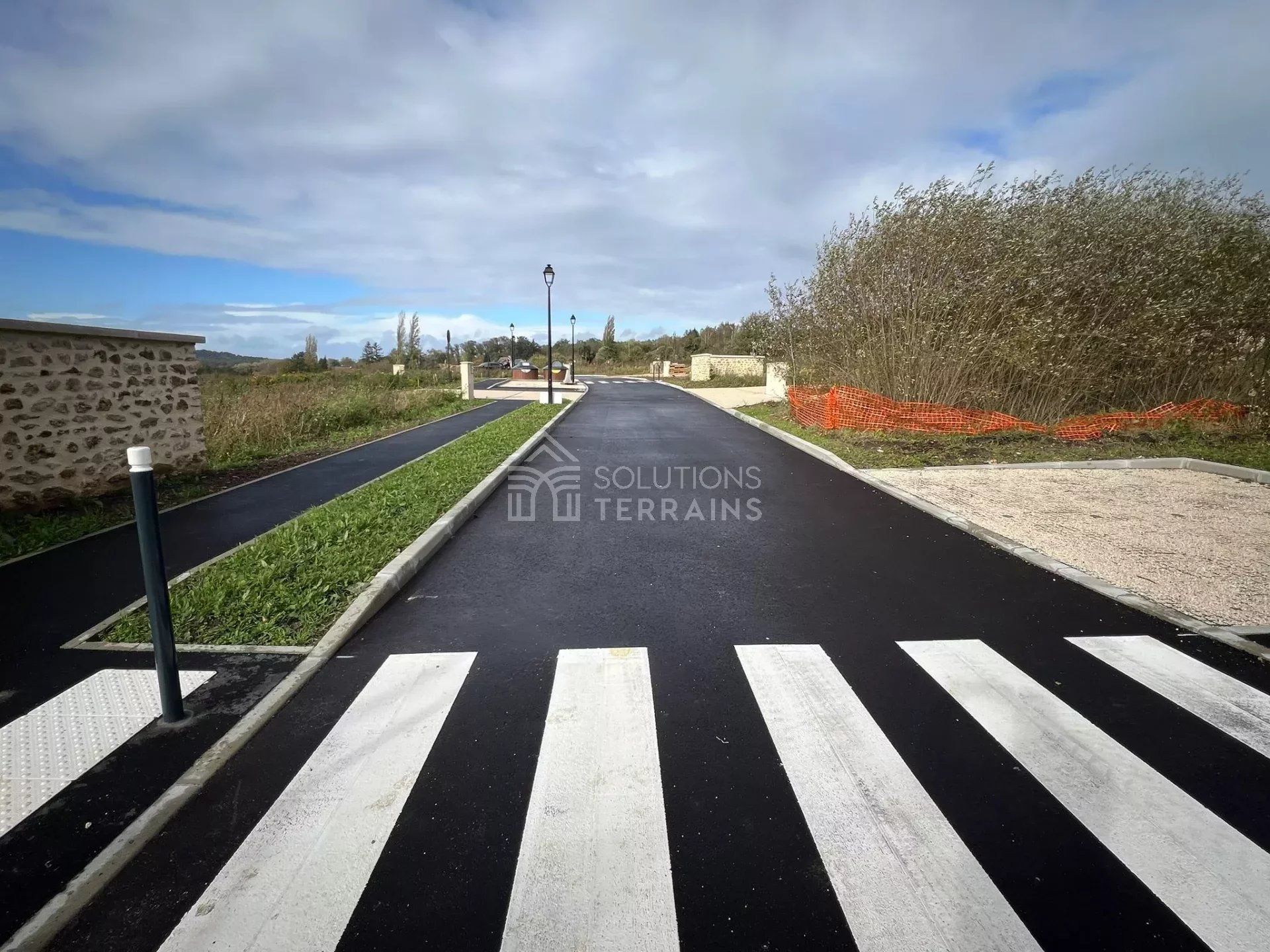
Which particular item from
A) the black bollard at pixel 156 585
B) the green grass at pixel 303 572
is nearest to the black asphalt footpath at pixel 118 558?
the green grass at pixel 303 572

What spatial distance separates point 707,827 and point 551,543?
405cm

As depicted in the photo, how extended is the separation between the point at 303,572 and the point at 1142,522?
8411 mm

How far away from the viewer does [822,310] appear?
1647 centimetres

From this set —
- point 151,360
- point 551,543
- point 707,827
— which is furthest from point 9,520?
point 707,827

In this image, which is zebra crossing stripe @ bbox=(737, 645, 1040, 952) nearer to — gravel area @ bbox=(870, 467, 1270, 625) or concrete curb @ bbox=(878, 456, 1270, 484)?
gravel area @ bbox=(870, 467, 1270, 625)

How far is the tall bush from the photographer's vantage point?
12969 mm

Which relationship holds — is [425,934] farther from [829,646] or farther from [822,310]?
[822,310]

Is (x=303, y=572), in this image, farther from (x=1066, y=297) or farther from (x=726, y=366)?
(x=726, y=366)

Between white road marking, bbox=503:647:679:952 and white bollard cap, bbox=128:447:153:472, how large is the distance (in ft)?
7.36

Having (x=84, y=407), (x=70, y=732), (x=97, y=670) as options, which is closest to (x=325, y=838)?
(x=70, y=732)

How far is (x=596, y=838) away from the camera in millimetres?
2406

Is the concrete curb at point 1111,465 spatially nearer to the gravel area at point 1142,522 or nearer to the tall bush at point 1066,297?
the gravel area at point 1142,522

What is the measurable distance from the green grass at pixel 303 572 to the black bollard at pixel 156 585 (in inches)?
33.0

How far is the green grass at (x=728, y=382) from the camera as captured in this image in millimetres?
35256
